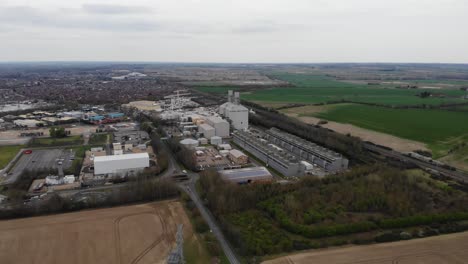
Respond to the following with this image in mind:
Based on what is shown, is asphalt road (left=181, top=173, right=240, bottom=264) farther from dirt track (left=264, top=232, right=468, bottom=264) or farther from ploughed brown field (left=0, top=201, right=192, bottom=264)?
dirt track (left=264, top=232, right=468, bottom=264)

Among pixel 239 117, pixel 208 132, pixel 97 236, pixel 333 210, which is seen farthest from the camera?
pixel 239 117

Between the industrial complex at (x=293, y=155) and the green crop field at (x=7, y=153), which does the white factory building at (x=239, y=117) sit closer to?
the industrial complex at (x=293, y=155)

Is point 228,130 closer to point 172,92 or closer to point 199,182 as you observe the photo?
point 199,182

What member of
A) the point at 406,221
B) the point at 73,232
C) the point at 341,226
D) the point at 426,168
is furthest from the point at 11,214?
the point at 426,168

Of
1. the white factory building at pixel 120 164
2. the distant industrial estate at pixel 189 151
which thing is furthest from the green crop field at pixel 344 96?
the white factory building at pixel 120 164


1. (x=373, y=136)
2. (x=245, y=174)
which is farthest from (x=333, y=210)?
(x=373, y=136)

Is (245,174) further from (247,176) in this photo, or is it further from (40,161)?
(40,161)
